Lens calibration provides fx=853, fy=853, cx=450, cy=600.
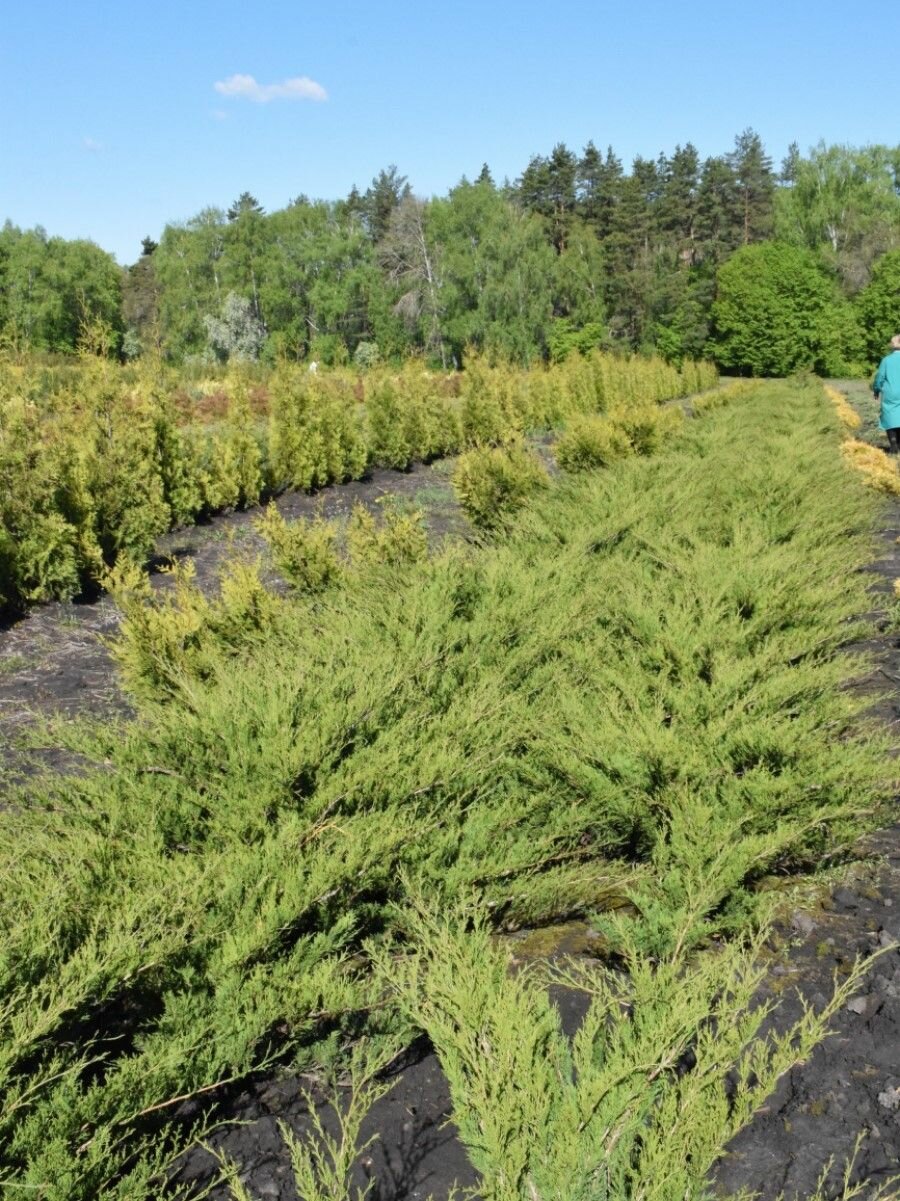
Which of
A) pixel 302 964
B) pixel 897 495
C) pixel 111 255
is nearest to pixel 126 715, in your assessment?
pixel 302 964

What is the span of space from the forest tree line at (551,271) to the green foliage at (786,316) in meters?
0.08

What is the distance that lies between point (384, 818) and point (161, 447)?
7.60 m

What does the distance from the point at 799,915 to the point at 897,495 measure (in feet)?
29.3

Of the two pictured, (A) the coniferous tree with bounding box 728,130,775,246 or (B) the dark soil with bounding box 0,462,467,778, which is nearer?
(B) the dark soil with bounding box 0,462,467,778

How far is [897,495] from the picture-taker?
10.4 m

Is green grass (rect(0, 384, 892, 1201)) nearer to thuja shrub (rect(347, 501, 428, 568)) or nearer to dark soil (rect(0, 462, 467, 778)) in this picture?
dark soil (rect(0, 462, 467, 778))

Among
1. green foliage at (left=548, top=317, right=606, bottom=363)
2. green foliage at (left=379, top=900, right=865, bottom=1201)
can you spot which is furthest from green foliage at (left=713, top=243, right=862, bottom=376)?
green foliage at (left=379, top=900, right=865, bottom=1201)

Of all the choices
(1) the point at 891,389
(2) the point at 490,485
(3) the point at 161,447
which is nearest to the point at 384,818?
(2) the point at 490,485

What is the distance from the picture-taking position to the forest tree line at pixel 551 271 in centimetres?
4066

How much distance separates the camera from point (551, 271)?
139ft

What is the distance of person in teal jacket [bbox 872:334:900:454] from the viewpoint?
10844 mm

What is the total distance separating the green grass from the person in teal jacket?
285 inches

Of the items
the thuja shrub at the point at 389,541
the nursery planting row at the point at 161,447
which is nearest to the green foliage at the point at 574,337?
the nursery planting row at the point at 161,447

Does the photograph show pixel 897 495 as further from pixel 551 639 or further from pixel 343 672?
pixel 343 672
